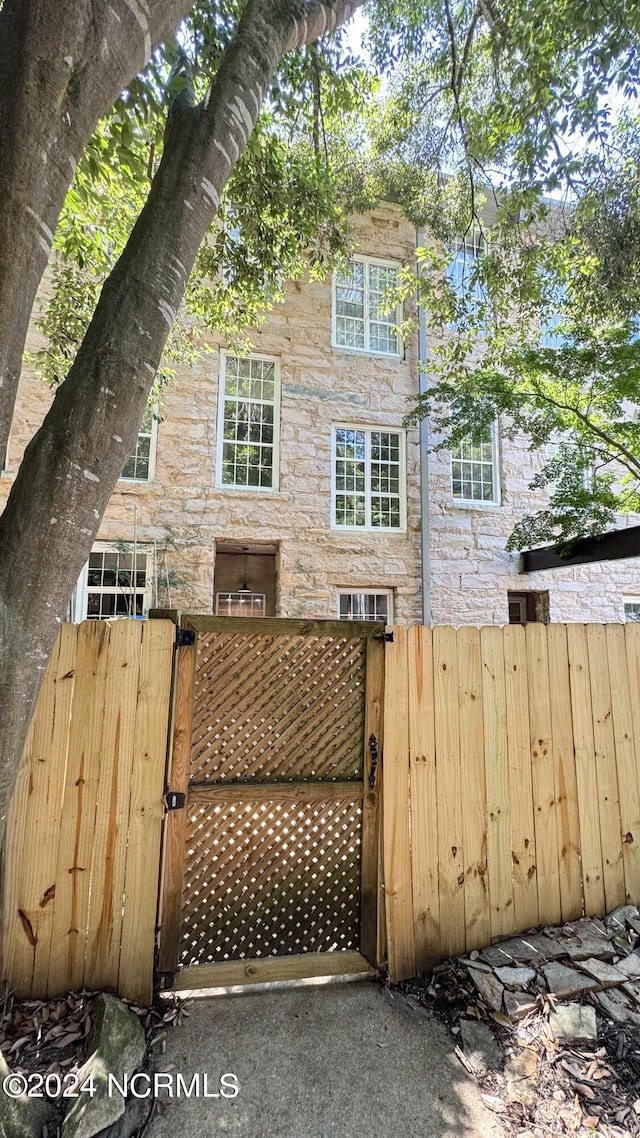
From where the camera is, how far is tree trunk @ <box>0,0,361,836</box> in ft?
5.21

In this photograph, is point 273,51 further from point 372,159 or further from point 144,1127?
point 372,159

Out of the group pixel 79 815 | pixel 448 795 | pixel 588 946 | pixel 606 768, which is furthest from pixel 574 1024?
pixel 79 815

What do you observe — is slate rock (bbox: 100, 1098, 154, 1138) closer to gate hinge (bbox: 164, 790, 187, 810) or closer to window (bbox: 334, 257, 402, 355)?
gate hinge (bbox: 164, 790, 187, 810)

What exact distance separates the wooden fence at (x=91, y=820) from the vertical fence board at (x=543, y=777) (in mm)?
1873

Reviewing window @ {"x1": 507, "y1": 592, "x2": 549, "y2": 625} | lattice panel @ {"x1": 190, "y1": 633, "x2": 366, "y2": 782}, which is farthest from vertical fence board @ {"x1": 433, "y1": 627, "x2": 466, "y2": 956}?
window @ {"x1": 507, "y1": 592, "x2": 549, "y2": 625}

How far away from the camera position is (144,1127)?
5.42 ft

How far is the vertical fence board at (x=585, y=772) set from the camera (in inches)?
108

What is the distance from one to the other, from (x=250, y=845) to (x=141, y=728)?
0.74 metres

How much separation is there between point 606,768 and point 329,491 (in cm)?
586

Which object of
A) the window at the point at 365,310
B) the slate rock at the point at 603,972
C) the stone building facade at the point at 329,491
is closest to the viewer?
the slate rock at the point at 603,972

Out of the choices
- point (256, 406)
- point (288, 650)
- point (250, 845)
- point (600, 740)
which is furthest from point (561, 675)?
point (256, 406)

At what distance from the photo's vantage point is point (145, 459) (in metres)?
7.45

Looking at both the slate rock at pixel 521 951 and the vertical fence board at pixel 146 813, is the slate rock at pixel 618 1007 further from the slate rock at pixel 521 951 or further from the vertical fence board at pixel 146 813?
the vertical fence board at pixel 146 813

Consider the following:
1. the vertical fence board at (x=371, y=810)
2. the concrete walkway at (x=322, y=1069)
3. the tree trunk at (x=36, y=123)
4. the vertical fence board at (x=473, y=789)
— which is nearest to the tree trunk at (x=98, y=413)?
the tree trunk at (x=36, y=123)
